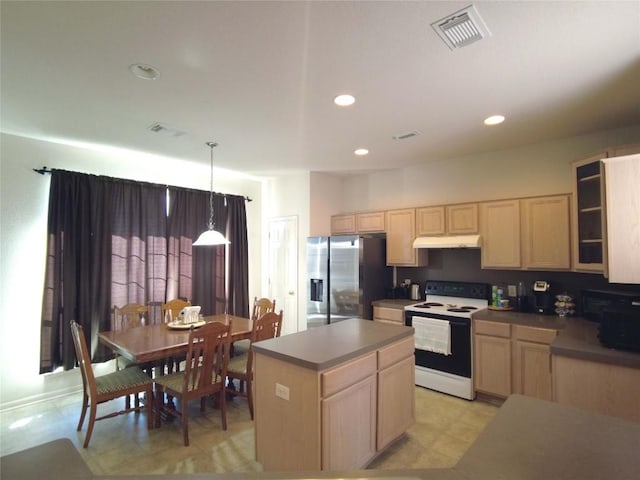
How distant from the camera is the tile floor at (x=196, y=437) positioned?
2.43 m

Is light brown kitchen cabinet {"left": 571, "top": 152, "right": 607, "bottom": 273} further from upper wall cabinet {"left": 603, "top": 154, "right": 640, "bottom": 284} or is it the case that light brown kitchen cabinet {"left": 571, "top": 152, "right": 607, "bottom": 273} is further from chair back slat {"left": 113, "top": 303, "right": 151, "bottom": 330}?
chair back slat {"left": 113, "top": 303, "right": 151, "bottom": 330}

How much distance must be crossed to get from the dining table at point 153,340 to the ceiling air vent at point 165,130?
192 centimetres

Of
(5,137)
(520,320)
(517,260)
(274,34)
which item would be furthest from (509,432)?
(5,137)

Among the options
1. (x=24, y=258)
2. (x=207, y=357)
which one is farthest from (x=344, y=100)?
(x=24, y=258)

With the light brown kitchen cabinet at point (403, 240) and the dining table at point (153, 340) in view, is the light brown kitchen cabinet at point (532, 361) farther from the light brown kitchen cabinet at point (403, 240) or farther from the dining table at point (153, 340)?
the dining table at point (153, 340)

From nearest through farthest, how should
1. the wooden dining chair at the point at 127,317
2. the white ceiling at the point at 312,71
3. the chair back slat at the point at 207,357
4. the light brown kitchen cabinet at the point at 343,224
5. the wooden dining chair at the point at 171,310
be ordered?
1. the white ceiling at the point at 312,71
2. the chair back slat at the point at 207,357
3. the wooden dining chair at the point at 127,317
4. the wooden dining chair at the point at 171,310
5. the light brown kitchen cabinet at the point at 343,224

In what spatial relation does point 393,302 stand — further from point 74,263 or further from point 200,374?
point 74,263

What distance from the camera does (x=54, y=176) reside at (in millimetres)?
3545

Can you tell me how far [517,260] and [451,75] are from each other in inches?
85.7

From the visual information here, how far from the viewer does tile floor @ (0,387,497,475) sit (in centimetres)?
243

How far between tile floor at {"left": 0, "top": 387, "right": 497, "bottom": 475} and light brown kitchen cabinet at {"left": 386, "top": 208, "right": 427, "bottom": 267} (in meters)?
1.61

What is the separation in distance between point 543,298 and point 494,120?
1889mm

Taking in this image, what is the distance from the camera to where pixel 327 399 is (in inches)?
76.0

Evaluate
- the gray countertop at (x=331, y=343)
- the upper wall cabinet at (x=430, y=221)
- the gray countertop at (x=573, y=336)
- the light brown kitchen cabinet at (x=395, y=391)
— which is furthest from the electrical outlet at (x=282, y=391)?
the upper wall cabinet at (x=430, y=221)
